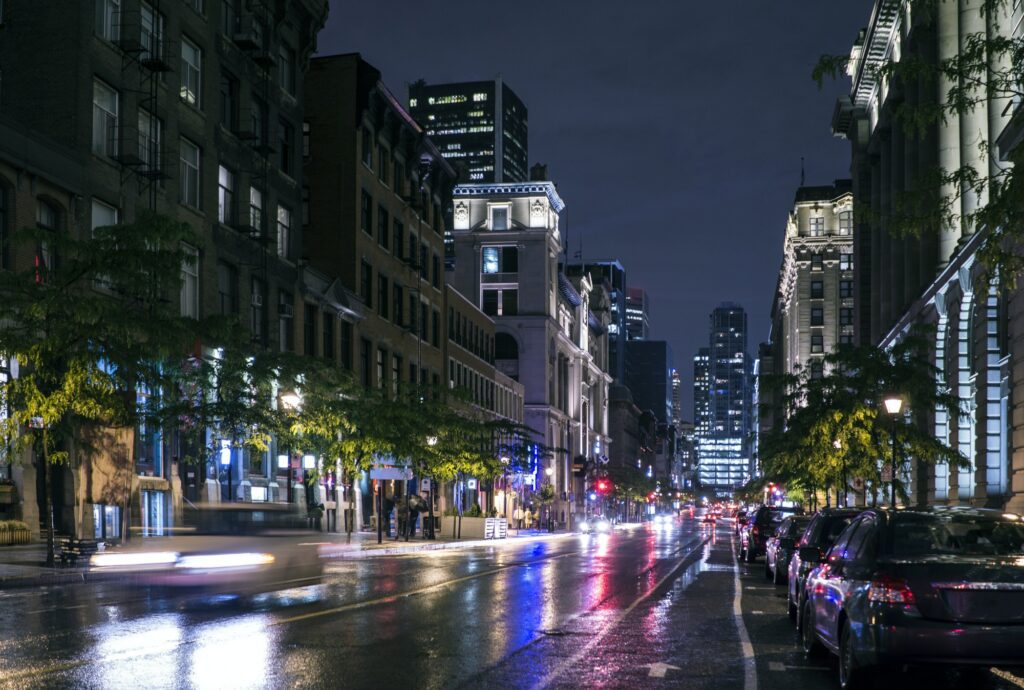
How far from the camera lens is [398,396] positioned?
2029 inches

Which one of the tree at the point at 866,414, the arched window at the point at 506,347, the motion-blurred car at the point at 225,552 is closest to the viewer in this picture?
the motion-blurred car at the point at 225,552

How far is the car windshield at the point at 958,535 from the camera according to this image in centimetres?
1045

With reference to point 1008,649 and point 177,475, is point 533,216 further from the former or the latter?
point 1008,649

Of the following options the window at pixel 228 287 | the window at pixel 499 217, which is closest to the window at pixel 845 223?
the window at pixel 499 217

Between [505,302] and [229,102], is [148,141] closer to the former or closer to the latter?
[229,102]

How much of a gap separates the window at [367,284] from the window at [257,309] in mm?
11946

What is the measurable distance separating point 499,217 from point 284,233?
6678cm

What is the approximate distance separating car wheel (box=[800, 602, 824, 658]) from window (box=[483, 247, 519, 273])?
10154 cm

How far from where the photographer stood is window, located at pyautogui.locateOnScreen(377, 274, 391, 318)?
61406 mm

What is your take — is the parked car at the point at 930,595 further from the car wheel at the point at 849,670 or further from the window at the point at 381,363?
the window at the point at 381,363

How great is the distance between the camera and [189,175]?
40500mm

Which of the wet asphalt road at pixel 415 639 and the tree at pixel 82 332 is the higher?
the tree at pixel 82 332

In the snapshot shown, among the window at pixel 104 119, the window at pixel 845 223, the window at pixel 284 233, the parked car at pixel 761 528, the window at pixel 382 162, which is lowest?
the parked car at pixel 761 528

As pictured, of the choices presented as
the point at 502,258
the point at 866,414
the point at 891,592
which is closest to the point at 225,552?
the point at 891,592
